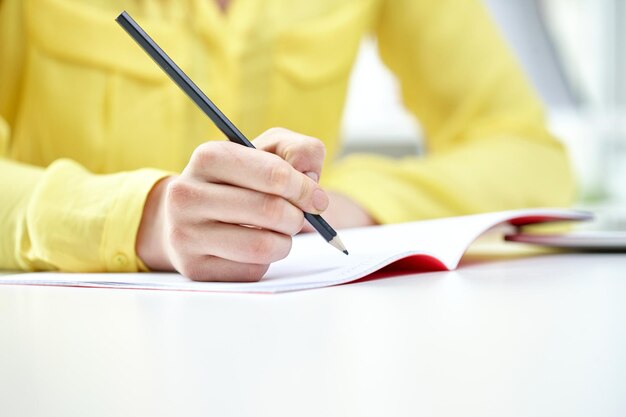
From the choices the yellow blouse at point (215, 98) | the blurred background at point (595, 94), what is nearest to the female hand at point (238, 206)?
the yellow blouse at point (215, 98)

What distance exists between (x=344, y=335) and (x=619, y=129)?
283 centimetres

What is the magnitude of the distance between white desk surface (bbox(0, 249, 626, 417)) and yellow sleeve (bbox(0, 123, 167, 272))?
9 centimetres

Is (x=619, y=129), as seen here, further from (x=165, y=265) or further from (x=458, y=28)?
(x=165, y=265)

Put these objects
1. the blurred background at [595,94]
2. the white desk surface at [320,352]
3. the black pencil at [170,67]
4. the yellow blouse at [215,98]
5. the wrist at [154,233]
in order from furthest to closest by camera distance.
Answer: the blurred background at [595,94], the yellow blouse at [215,98], the wrist at [154,233], the black pencil at [170,67], the white desk surface at [320,352]

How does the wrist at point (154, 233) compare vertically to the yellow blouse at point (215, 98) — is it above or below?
below

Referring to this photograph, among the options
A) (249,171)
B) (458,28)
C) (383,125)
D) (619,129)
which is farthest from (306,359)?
(619,129)

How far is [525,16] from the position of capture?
1708 millimetres

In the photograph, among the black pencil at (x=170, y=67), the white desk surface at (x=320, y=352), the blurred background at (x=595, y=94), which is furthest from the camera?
the blurred background at (x=595, y=94)

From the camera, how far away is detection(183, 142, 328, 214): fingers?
1.18 ft

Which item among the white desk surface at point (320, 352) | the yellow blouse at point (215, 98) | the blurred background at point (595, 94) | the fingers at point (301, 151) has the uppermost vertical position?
the blurred background at point (595, 94)

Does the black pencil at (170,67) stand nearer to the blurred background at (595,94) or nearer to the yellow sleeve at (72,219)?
the yellow sleeve at (72,219)

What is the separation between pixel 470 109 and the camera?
982 mm

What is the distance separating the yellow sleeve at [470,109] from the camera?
791 millimetres

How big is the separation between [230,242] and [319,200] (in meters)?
0.05
